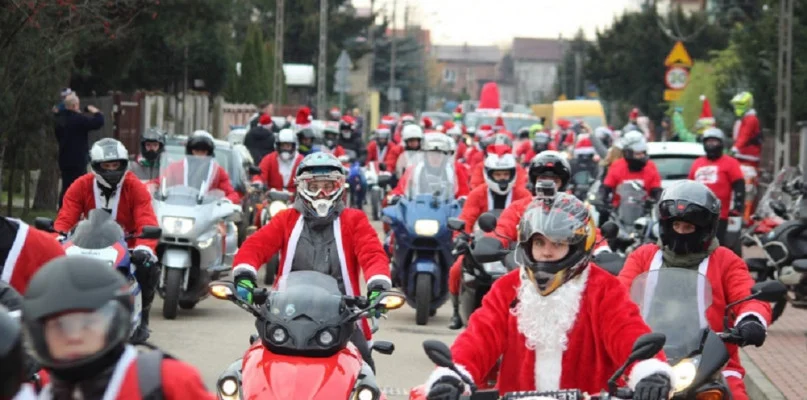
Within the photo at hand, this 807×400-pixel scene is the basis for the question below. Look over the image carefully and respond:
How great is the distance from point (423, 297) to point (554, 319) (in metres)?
10.1

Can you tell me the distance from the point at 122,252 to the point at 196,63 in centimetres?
2991

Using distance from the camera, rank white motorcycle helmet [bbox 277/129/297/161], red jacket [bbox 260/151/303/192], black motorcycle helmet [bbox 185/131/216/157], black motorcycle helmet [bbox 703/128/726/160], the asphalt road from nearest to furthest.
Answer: the asphalt road, black motorcycle helmet [bbox 185/131/216/157], black motorcycle helmet [bbox 703/128/726/160], white motorcycle helmet [bbox 277/129/297/161], red jacket [bbox 260/151/303/192]

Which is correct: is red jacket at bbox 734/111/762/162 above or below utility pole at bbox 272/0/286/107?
below

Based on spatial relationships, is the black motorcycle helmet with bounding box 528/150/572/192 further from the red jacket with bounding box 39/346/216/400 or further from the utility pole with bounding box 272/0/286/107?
the utility pole with bounding box 272/0/286/107

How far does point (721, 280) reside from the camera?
26.7 feet

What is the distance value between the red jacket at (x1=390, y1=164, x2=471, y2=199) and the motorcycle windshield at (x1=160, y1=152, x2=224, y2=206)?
184cm

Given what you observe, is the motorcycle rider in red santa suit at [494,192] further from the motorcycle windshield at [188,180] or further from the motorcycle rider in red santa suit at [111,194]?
the motorcycle rider in red santa suit at [111,194]

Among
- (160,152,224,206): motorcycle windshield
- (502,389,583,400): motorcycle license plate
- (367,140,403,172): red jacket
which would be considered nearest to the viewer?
(502,389,583,400): motorcycle license plate

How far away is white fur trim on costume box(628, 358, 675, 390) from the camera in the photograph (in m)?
5.89

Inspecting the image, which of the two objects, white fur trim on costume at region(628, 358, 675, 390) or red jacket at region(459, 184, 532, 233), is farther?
red jacket at region(459, 184, 532, 233)

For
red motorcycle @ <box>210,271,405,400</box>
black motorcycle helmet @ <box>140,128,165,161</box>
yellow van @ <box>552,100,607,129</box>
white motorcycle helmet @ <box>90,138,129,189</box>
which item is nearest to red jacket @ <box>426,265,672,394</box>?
red motorcycle @ <box>210,271,405,400</box>

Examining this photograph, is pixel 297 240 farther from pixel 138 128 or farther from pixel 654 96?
pixel 654 96

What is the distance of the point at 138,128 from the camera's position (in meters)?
35.4

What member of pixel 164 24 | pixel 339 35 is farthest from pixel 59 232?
pixel 339 35
